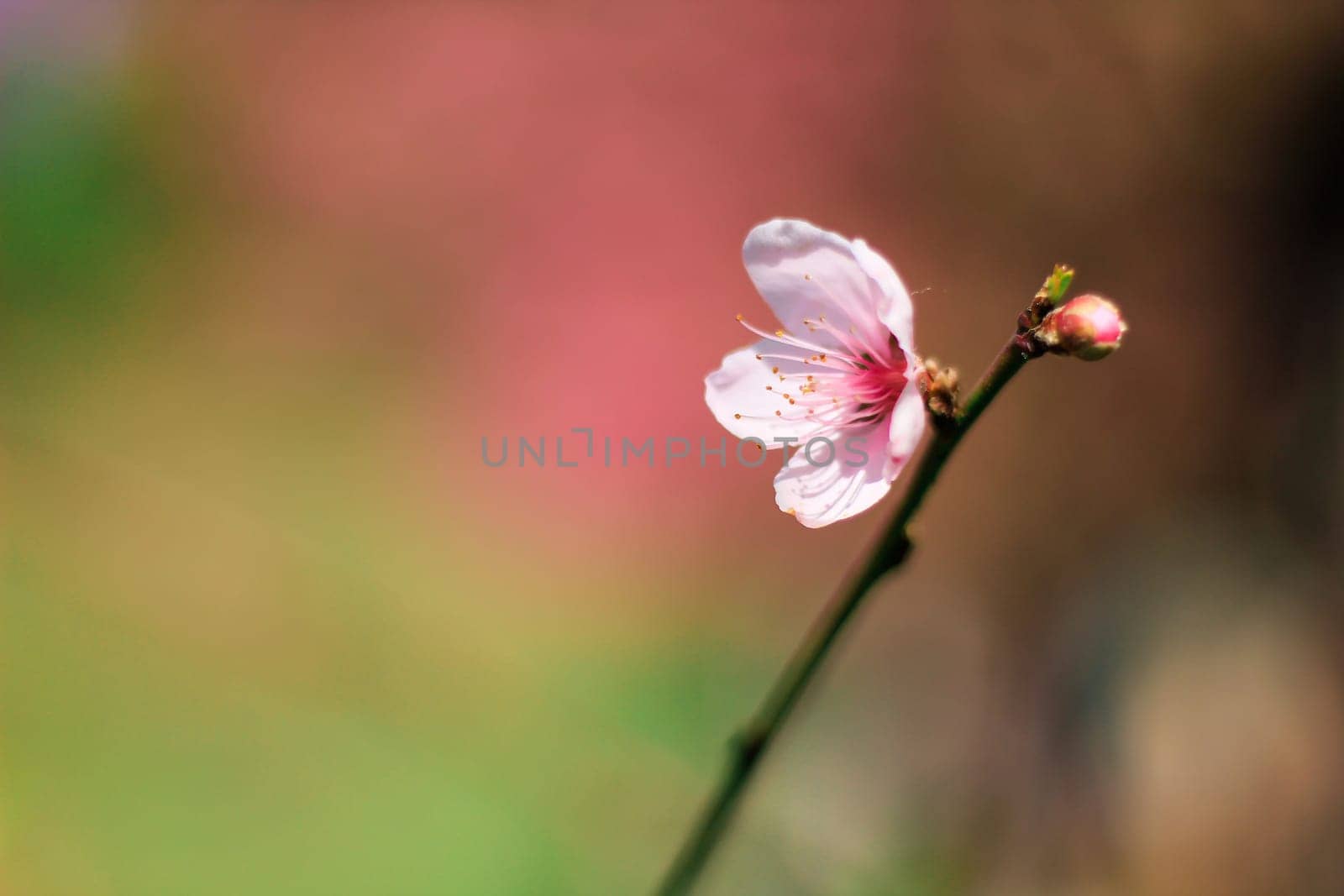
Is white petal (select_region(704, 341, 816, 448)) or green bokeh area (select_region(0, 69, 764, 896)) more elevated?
white petal (select_region(704, 341, 816, 448))

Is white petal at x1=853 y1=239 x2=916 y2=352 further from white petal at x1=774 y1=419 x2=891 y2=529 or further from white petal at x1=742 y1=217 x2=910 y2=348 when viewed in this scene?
white petal at x1=774 y1=419 x2=891 y2=529

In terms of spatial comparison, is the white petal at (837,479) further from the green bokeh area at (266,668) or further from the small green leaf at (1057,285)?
the green bokeh area at (266,668)

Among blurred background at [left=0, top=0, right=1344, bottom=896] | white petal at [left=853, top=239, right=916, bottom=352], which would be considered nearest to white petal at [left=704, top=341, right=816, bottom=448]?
white petal at [left=853, top=239, right=916, bottom=352]

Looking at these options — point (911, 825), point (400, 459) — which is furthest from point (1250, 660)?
point (400, 459)

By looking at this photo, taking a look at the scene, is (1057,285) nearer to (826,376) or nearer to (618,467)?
(826,376)

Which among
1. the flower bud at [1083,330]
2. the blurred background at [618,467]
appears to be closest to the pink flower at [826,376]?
the flower bud at [1083,330]

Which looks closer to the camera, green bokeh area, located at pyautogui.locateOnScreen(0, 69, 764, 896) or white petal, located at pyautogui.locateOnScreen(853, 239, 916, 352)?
white petal, located at pyautogui.locateOnScreen(853, 239, 916, 352)
